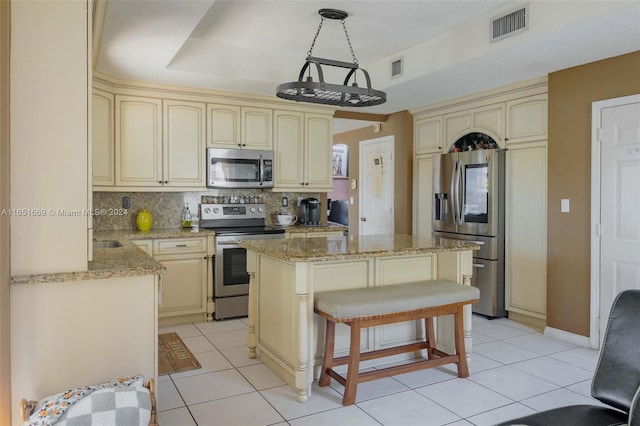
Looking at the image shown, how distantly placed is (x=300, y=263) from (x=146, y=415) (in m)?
1.20

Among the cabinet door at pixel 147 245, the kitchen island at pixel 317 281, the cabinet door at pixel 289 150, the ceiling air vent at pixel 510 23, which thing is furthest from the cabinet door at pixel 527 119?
the cabinet door at pixel 147 245

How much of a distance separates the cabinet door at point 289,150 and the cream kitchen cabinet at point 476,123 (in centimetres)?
174

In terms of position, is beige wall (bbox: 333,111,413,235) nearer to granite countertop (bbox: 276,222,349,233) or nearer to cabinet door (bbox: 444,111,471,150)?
cabinet door (bbox: 444,111,471,150)

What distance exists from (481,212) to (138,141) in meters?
3.59

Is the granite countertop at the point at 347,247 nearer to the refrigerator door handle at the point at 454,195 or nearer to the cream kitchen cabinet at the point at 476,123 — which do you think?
the refrigerator door handle at the point at 454,195

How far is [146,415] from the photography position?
1.89 m

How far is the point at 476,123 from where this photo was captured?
16.4 feet

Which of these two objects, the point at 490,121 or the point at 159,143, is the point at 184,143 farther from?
the point at 490,121

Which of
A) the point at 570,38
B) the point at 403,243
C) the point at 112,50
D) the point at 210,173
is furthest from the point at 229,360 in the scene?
the point at 570,38

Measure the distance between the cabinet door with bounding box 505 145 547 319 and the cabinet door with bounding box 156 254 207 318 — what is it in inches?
122

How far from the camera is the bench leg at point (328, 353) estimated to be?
289 centimetres

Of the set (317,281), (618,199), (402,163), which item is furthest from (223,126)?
(618,199)

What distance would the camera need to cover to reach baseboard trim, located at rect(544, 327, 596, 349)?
3.82 m

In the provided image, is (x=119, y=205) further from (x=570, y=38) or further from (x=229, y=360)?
(x=570, y=38)
